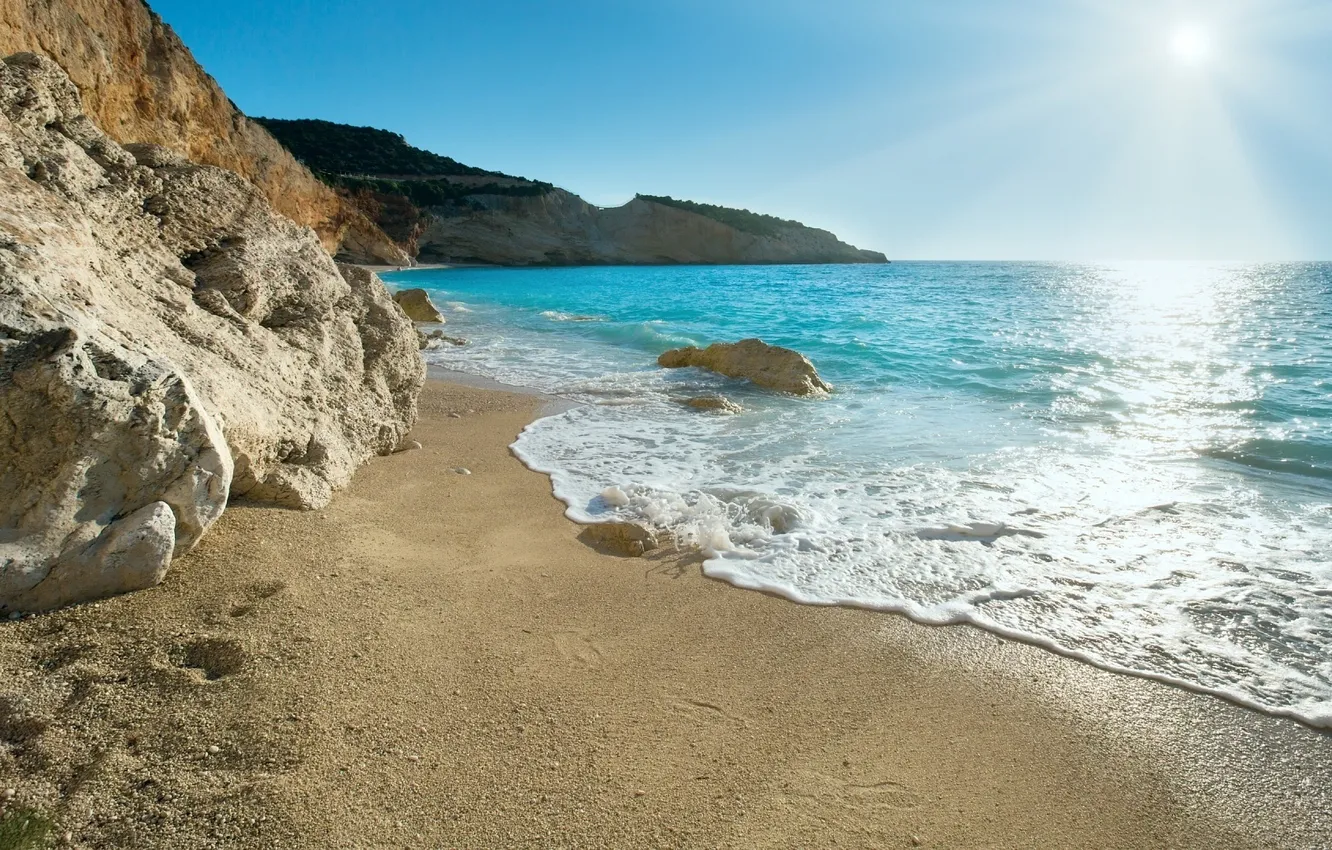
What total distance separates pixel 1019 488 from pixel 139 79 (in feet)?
57.0

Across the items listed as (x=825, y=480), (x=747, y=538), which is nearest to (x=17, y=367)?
(x=747, y=538)

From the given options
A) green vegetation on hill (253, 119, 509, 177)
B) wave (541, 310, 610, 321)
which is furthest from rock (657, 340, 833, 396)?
green vegetation on hill (253, 119, 509, 177)

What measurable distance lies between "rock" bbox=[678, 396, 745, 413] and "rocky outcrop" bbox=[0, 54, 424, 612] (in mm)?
3391

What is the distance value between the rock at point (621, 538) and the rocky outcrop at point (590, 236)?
60.4m

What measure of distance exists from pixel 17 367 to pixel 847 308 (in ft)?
77.6

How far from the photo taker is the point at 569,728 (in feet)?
7.50

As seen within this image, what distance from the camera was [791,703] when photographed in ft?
8.25

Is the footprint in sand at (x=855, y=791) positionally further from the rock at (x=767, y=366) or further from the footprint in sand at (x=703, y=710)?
the rock at (x=767, y=366)

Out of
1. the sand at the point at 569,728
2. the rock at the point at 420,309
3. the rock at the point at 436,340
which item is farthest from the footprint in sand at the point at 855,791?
the rock at the point at 420,309

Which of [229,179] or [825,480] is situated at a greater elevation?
[229,179]

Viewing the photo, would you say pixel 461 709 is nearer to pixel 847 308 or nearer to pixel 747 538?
pixel 747 538

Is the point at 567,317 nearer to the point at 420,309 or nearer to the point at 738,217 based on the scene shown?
the point at 420,309

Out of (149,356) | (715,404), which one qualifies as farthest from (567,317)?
(149,356)

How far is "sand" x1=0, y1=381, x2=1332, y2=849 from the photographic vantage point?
6.21 feet
